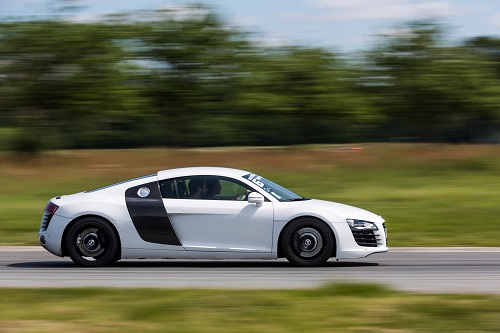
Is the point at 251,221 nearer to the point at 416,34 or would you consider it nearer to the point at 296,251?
the point at 296,251

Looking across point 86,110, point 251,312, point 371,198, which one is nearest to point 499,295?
point 251,312

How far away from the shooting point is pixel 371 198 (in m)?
22.5

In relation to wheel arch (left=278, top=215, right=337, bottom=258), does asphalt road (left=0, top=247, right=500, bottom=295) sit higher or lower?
lower

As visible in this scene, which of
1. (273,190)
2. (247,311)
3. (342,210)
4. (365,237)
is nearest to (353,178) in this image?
(273,190)

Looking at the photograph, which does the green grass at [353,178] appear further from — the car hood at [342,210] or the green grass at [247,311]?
the green grass at [247,311]

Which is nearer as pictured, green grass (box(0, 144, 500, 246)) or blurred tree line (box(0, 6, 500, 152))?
green grass (box(0, 144, 500, 246))

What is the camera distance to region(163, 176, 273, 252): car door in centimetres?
1073

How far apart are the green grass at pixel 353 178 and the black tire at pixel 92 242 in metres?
3.61

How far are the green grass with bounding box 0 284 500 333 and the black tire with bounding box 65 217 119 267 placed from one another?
2.22 m

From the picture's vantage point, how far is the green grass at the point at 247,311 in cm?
672

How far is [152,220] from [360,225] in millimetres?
2517

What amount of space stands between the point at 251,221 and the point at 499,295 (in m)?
3.42

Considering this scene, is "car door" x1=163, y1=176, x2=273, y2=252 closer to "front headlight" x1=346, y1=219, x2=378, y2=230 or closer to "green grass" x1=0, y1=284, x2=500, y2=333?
"front headlight" x1=346, y1=219, x2=378, y2=230

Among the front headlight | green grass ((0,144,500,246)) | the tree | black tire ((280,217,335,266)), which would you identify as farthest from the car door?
the tree
